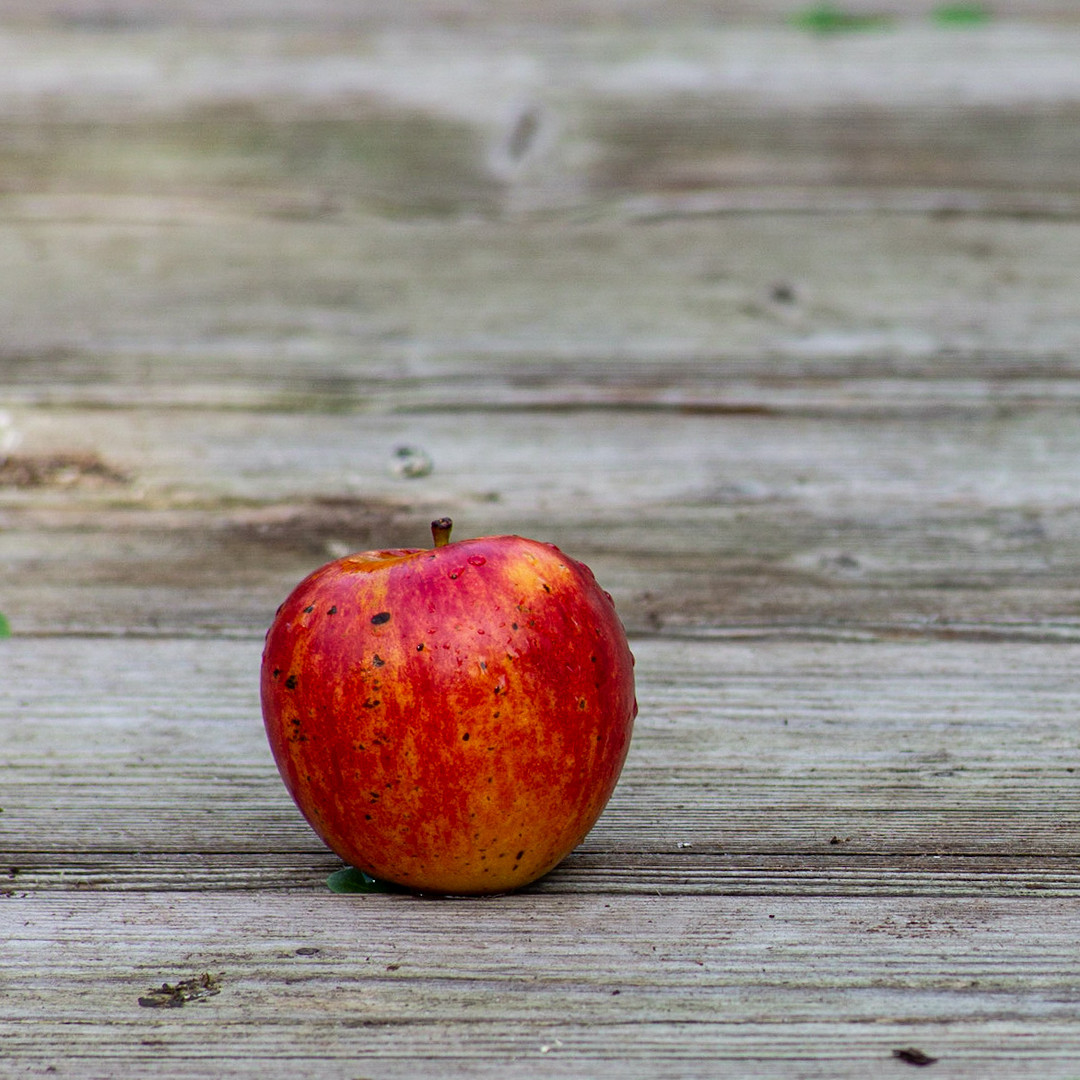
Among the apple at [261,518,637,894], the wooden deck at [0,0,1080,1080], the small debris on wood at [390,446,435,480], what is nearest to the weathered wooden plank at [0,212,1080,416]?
the wooden deck at [0,0,1080,1080]

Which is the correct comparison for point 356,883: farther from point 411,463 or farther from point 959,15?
point 959,15

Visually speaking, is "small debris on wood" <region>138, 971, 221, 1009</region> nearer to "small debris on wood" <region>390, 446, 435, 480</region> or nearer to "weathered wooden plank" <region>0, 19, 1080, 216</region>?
"small debris on wood" <region>390, 446, 435, 480</region>

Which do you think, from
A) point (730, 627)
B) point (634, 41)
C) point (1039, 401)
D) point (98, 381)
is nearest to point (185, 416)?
point (98, 381)

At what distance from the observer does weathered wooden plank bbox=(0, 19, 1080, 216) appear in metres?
2.52

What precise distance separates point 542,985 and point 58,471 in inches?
55.4

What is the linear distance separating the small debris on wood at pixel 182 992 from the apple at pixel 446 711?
17 centimetres

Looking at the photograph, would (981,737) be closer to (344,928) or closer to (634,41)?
(344,928)

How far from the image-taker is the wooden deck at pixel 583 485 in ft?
3.18

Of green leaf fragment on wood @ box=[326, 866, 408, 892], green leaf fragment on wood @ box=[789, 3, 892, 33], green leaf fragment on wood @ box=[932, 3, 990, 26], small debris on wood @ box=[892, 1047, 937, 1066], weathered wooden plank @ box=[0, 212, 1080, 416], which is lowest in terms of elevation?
green leaf fragment on wood @ box=[326, 866, 408, 892]

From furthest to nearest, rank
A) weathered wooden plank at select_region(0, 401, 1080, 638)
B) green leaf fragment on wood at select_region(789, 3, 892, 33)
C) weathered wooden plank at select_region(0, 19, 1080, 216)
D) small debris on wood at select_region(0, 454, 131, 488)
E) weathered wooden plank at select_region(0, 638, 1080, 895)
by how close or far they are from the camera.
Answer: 1. green leaf fragment on wood at select_region(789, 3, 892, 33)
2. weathered wooden plank at select_region(0, 19, 1080, 216)
3. small debris on wood at select_region(0, 454, 131, 488)
4. weathered wooden plank at select_region(0, 401, 1080, 638)
5. weathered wooden plank at select_region(0, 638, 1080, 895)

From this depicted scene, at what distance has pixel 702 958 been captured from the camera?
39.1 inches

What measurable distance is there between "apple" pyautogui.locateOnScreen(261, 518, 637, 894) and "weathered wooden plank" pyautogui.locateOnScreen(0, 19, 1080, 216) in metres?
1.57

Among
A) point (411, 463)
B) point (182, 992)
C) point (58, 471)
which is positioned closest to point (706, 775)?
point (182, 992)

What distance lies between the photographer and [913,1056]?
34.4 inches
